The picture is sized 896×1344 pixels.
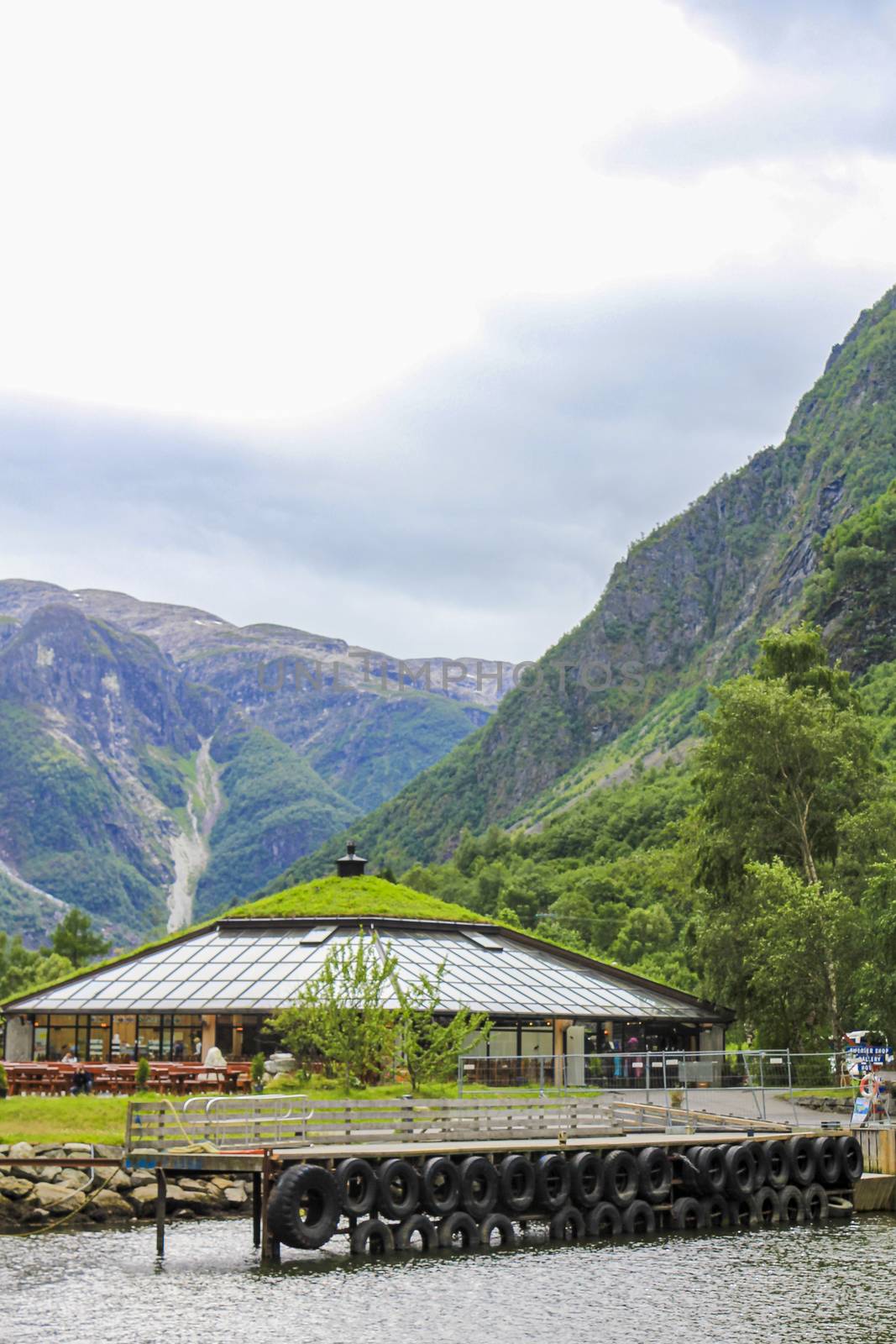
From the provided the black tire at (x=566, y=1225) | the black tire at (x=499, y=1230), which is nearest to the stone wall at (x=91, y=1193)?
the black tire at (x=499, y=1230)

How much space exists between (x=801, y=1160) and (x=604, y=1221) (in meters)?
7.74

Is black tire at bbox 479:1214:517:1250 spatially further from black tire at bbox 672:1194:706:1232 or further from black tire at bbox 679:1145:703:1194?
black tire at bbox 679:1145:703:1194

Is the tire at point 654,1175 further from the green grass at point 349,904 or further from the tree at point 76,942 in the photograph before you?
the tree at point 76,942

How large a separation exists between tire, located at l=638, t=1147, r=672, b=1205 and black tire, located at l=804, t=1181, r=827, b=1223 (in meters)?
4.86

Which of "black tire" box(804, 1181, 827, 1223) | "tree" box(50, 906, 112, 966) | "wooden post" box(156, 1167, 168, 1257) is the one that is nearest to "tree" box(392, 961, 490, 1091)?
"black tire" box(804, 1181, 827, 1223)

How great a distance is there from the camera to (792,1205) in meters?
46.2

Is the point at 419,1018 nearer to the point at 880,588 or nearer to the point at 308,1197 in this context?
the point at 308,1197

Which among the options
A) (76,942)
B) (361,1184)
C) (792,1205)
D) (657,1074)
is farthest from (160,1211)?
(76,942)

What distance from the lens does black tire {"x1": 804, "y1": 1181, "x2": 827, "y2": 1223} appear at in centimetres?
4631

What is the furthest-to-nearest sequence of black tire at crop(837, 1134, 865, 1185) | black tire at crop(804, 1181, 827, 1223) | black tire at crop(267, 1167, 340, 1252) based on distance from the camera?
black tire at crop(837, 1134, 865, 1185) → black tire at crop(804, 1181, 827, 1223) → black tire at crop(267, 1167, 340, 1252)

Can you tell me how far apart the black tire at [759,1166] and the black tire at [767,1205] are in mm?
115

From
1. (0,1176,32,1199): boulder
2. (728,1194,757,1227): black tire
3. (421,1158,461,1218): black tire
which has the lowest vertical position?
(728,1194,757,1227): black tire

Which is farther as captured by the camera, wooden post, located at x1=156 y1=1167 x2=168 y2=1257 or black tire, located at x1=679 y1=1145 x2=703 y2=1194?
black tire, located at x1=679 y1=1145 x2=703 y2=1194

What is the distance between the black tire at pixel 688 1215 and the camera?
43688 mm
